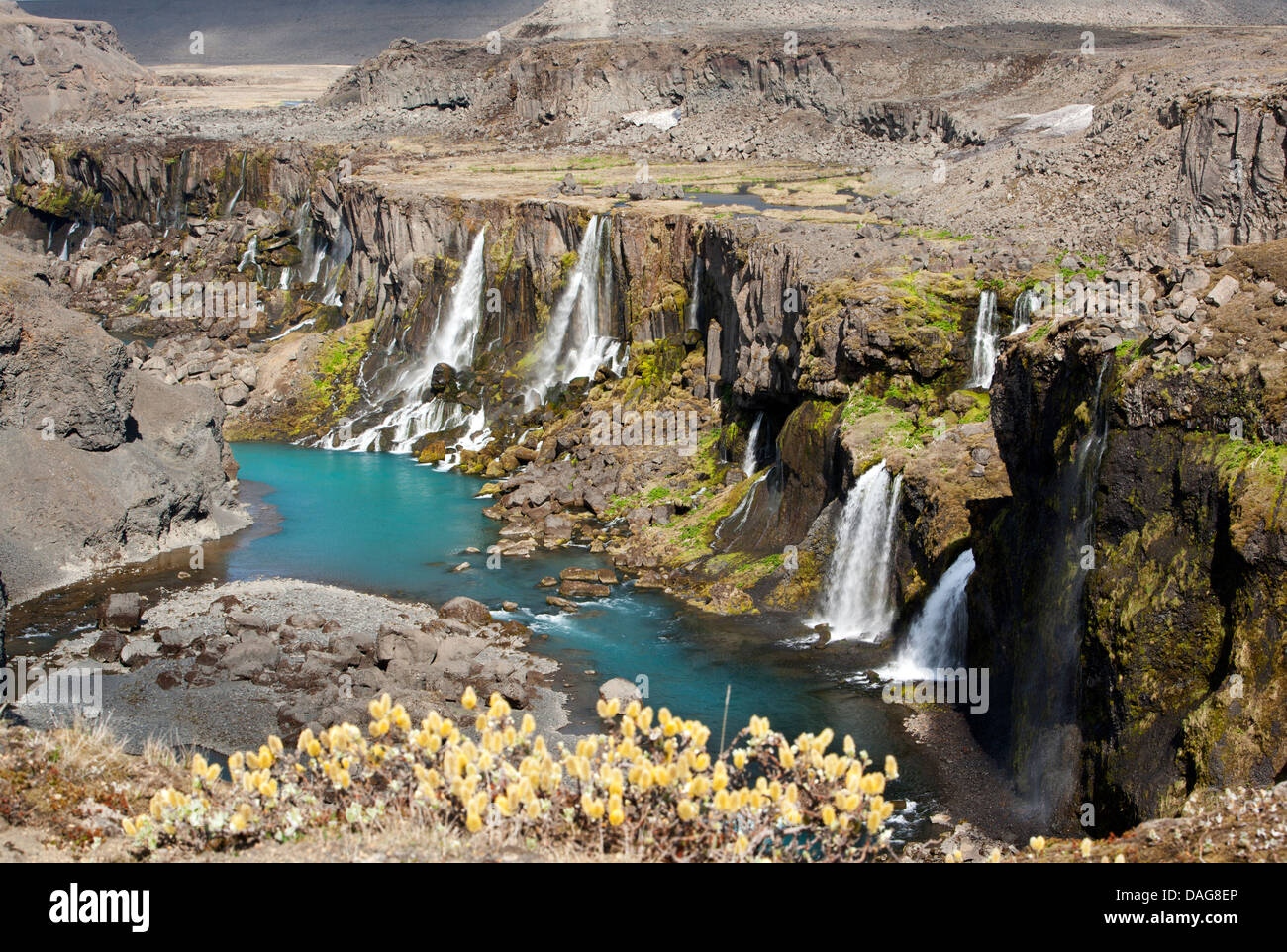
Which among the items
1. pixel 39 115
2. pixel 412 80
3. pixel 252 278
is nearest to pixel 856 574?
pixel 252 278

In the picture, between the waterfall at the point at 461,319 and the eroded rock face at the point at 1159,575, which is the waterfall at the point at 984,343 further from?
the waterfall at the point at 461,319

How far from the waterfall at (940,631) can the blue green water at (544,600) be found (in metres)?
1.52

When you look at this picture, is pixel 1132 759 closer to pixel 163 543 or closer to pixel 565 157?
pixel 163 543

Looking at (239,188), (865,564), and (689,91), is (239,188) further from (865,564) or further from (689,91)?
(865,564)

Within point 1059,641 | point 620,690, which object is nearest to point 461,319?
point 620,690

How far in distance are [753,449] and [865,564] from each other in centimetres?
1262

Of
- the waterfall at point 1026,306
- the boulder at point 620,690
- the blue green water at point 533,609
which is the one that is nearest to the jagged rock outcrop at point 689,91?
the blue green water at point 533,609

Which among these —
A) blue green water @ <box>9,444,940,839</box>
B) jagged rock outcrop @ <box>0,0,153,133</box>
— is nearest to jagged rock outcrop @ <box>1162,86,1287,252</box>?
blue green water @ <box>9,444,940,839</box>

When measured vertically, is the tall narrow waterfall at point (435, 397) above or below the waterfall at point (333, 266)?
below

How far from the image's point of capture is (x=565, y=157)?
104750 mm

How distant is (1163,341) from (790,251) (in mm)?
25844

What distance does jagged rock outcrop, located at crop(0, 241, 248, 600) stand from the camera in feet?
135

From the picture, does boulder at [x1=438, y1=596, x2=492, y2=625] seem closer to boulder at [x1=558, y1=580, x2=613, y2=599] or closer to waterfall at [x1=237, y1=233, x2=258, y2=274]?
boulder at [x1=558, y1=580, x2=613, y2=599]

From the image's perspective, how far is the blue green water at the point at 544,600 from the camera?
3092cm
